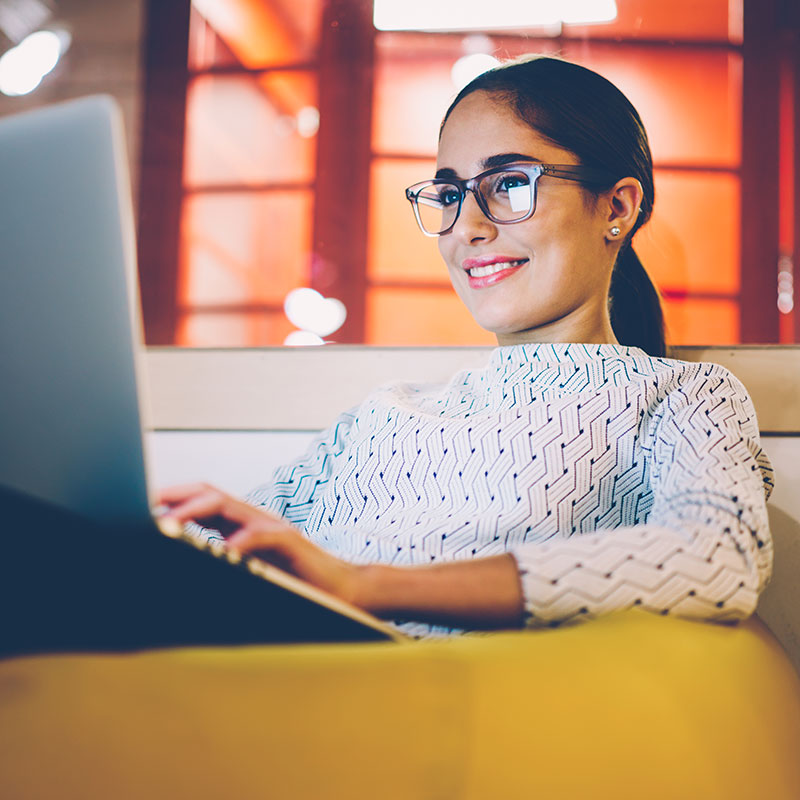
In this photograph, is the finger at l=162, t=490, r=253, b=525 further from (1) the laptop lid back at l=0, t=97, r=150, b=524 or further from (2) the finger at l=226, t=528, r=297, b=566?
(1) the laptop lid back at l=0, t=97, r=150, b=524

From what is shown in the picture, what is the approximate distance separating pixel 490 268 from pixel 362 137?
3.84 ft

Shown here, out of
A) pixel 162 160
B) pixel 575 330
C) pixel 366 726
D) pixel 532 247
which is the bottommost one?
pixel 366 726

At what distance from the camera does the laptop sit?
1.27 ft

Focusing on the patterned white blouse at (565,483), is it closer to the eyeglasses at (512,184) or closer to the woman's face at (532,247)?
the woman's face at (532,247)

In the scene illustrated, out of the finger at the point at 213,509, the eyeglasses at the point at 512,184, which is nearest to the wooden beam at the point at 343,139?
A: the eyeglasses at the point at 512,184

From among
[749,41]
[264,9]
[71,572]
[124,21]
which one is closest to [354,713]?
[71,572]

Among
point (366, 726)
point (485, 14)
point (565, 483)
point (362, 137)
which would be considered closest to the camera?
point (366, 726)

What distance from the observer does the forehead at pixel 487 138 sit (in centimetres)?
99

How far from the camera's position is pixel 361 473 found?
93 cm

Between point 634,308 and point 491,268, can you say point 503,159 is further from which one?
point 634,308

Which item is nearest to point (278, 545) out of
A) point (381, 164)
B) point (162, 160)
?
point (381, 164)

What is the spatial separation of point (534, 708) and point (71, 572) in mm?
269

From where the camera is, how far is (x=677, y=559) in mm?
567

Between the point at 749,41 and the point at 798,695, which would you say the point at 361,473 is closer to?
the point at 798,695
